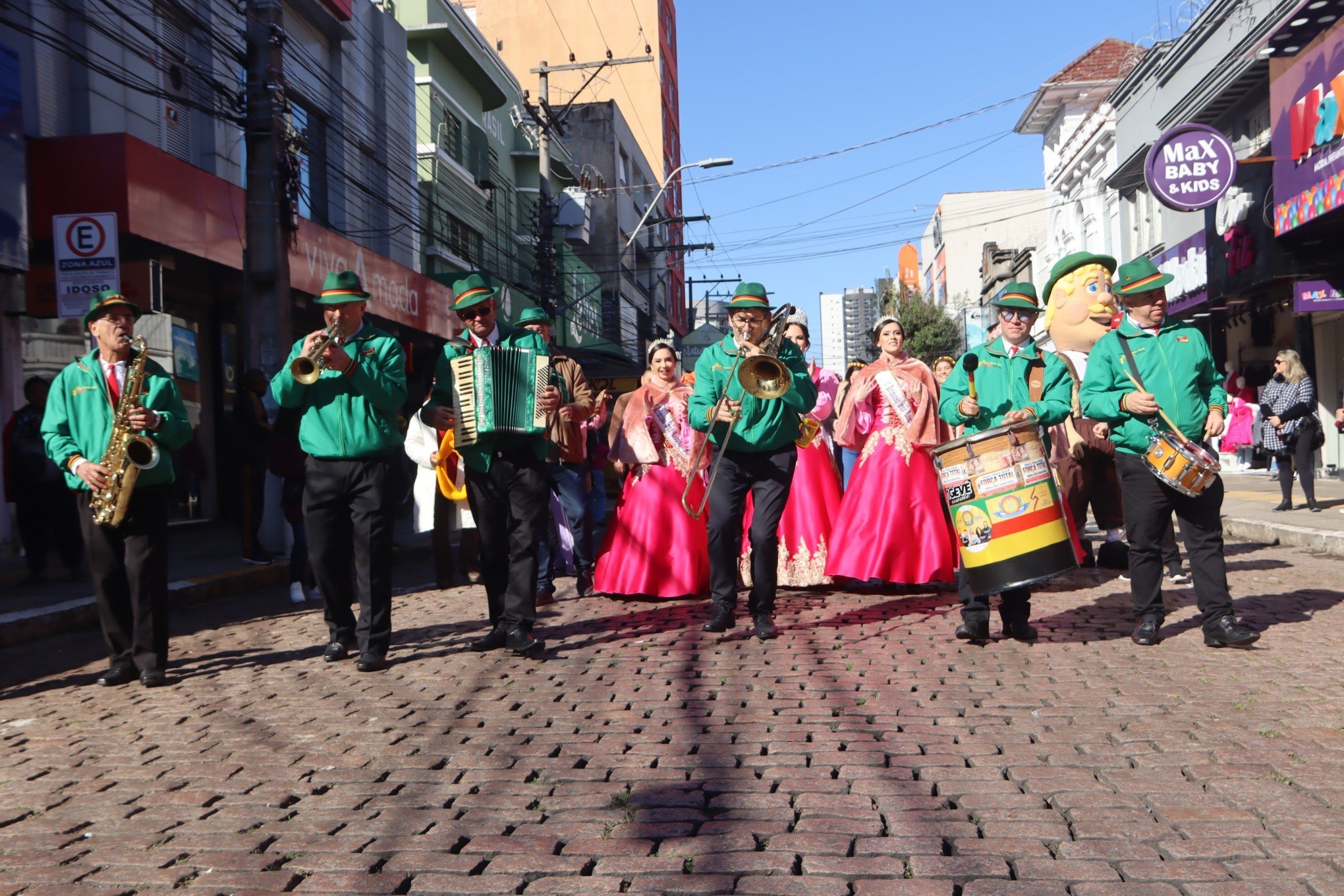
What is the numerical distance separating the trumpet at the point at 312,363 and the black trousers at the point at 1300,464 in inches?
437

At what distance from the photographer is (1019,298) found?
7.14 metres

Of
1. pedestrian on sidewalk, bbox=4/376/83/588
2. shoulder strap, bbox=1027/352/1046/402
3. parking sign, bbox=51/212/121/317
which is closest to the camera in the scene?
shoulder strap, bbox=1027/352/1046/402

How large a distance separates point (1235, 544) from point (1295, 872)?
9.74 meters

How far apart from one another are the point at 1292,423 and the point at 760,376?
927 cm

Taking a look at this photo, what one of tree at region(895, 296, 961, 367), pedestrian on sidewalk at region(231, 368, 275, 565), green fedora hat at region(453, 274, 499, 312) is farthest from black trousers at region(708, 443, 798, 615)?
tree at region(895, 296, 961, 367)

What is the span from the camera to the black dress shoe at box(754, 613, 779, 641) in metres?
6.79

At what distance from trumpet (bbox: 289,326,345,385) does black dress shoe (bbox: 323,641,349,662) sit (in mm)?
1452

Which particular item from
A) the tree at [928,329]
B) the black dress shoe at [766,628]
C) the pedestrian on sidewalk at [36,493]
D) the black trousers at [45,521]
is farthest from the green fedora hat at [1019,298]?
the tree at [928,329]

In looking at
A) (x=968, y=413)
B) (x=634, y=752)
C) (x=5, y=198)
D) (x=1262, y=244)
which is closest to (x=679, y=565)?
(x=968, y=413)

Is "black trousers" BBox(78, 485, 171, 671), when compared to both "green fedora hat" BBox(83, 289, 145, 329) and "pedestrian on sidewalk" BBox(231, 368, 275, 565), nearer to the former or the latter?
"green fedora hat" BBox(83, 289, 145, 329)

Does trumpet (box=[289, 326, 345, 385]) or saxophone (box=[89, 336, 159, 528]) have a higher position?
trumpet (box=[289, 326, 345, 385])

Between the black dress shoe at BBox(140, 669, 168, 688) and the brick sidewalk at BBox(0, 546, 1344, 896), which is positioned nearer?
the brick sidewalk at BBox(0, 546, 1344, 896)

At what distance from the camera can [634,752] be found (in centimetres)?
438

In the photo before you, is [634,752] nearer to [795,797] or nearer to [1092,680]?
[795,797]
